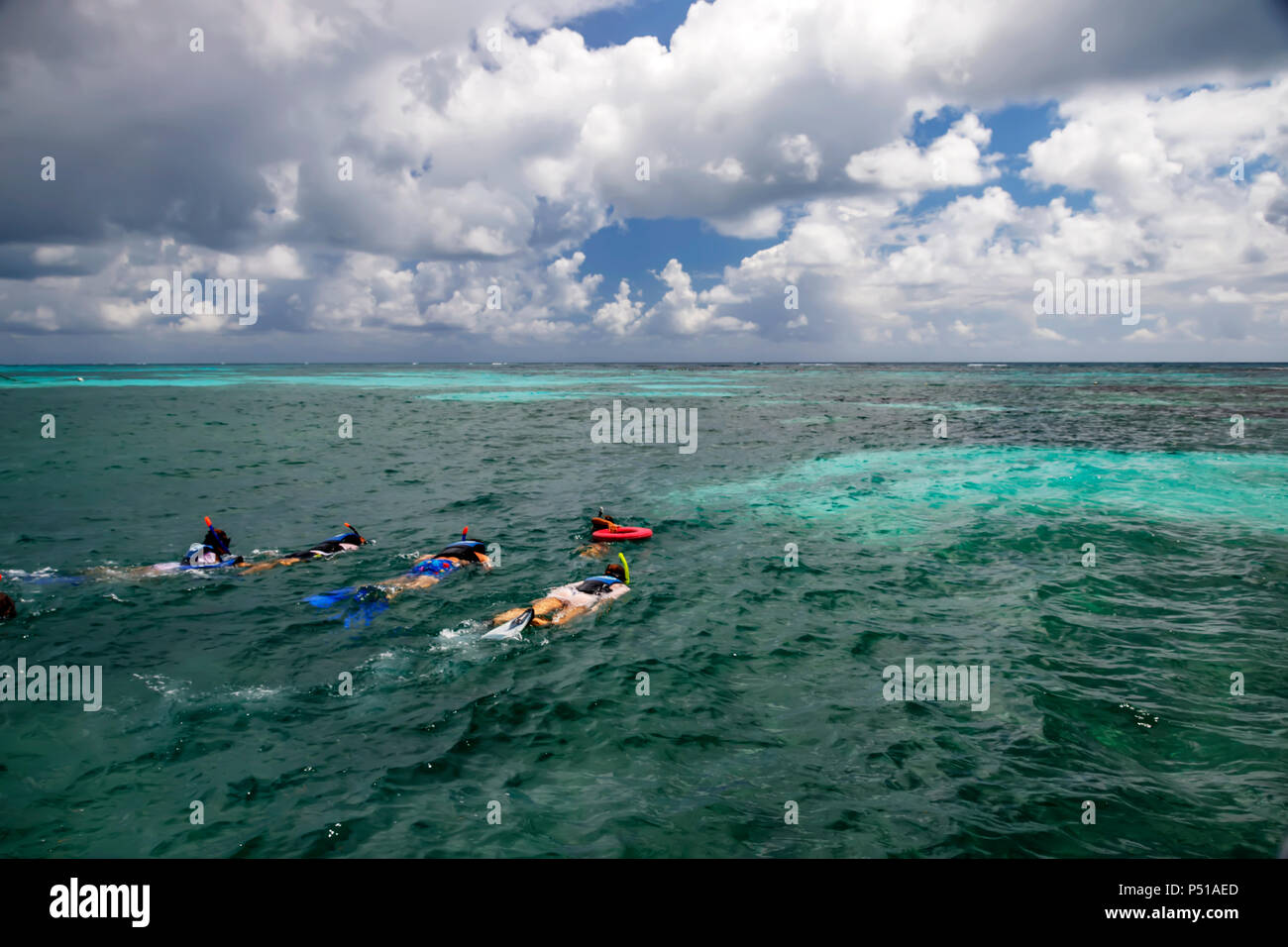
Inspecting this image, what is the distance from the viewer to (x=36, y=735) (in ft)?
28.8

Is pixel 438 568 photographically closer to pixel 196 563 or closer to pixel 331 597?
pixel 331 597

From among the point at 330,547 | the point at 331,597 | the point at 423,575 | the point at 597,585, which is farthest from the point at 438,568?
the point at 597,585

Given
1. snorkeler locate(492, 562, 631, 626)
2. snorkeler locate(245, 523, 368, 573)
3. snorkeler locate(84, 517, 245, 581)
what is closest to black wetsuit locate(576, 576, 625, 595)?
snorkeler locate(492, 562, 631, 626)

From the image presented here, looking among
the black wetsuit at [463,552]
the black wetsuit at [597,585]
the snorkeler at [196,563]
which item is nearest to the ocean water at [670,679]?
the snorkeler at [196,563]

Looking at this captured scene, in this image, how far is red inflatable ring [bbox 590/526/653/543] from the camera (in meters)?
18.5

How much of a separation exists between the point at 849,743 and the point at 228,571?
624 inches

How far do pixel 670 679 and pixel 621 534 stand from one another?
319 inches

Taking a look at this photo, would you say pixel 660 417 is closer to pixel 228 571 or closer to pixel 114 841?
pixel 228 571

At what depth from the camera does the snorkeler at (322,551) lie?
1619 centimetres

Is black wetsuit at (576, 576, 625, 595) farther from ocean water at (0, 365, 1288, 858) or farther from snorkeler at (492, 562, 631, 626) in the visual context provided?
ocean water at (0, 365, 1288, 858)

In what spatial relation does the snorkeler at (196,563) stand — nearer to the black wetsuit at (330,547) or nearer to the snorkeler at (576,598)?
the black wetsuit at (330,547)

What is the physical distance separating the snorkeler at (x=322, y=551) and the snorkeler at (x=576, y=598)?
6959mm
